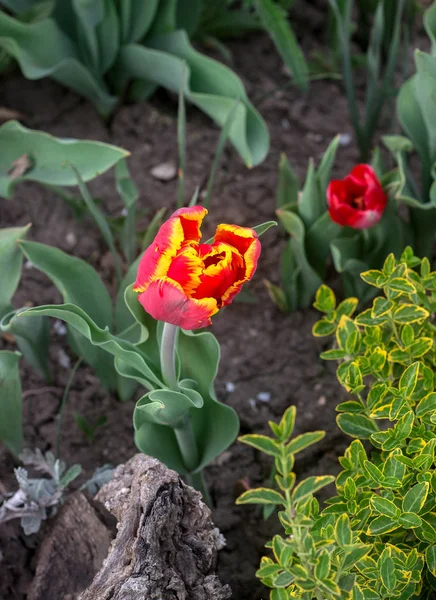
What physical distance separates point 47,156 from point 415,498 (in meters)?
1.11

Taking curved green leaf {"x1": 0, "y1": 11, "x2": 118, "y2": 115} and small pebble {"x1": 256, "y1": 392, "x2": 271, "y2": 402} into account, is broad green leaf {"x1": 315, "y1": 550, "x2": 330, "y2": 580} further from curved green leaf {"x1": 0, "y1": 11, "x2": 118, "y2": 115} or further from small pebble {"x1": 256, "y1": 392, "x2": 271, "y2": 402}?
curved green leaf {"x1": 0, "y1": 11, "x2": 118, "y2": 115}

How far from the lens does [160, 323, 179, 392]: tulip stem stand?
4.00 ft

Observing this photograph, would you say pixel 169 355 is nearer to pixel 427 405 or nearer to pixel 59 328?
pixel 427 405

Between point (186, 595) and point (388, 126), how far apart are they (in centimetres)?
152

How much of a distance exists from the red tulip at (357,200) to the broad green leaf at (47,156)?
0.46 metres

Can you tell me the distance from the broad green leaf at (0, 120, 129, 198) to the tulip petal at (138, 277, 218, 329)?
2.46 feet

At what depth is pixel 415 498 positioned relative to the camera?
115 cm

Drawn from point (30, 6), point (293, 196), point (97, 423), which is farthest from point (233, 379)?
point (30, 6)

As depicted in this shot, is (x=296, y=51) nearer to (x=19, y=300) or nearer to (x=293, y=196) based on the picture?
(x=293, y=196)

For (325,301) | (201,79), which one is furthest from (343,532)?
(201,79)

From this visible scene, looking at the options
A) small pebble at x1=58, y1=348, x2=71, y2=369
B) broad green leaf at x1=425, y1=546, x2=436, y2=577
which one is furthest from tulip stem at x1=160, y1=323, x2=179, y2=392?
small pebble at x1=58, y1=348, x2=71, y2=369

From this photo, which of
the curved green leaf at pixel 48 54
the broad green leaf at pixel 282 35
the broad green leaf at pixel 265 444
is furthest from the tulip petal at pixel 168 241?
the broad green leaf at pixel 282 35

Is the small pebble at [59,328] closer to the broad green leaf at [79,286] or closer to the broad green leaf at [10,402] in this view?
the broad green leaf at [79,286]

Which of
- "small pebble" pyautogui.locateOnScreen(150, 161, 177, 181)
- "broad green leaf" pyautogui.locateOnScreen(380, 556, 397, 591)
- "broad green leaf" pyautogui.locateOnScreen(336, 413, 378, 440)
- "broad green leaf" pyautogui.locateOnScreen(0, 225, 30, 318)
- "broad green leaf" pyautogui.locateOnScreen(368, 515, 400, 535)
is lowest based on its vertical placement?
"small pebble" pyautogui.locateOnScreen(150, 161, 177, 181)
